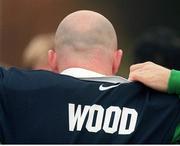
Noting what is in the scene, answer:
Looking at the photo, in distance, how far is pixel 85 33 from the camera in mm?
2645

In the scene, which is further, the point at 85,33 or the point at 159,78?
the point at 85,33

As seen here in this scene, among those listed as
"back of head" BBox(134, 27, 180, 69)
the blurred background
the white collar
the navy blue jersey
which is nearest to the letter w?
the navy blue jersey

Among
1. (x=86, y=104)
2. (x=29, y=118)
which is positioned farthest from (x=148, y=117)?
(x=29, y=118)

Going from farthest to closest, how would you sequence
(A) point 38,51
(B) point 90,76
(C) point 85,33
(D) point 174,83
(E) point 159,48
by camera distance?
1. (E) point 159,48
2. (A) point 38,51
3. (C) point 85,33
4. (B) point 90,76
5. (D) point 174,83

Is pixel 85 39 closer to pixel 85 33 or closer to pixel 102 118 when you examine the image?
pixel 85 33

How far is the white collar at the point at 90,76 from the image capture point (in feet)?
8.26

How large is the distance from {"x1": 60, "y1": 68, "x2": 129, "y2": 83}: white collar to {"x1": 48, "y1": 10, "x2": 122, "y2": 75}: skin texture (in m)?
0.03

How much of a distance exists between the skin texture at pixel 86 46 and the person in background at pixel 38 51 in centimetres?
138

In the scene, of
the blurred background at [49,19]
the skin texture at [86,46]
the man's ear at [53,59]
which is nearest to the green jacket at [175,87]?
the skin texture at [86,46]

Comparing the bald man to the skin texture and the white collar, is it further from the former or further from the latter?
the skin texture

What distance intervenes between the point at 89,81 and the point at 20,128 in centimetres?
31

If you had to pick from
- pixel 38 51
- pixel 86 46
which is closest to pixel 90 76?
pixel 86 46

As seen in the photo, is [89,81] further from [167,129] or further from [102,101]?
[167,129]

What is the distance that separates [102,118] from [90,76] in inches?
7.5
